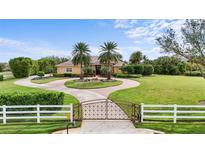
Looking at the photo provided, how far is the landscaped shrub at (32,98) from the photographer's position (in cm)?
530

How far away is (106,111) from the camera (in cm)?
548

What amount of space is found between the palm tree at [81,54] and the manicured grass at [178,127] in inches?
73.4

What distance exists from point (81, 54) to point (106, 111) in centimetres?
145

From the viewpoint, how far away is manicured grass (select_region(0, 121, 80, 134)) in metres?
4.96

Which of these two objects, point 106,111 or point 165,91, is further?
point 106,111

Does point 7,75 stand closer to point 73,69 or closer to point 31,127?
point 31,127

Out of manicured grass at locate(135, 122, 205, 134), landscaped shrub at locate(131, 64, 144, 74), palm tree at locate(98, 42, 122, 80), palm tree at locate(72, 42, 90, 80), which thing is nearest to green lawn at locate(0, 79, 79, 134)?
palm tree at locate(72, 42, 90, 80)

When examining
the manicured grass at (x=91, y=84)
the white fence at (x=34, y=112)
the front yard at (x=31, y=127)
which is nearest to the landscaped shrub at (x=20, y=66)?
the white fence at (x=34, y=112)

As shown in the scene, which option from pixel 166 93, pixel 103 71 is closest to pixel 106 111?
pixel 103 71

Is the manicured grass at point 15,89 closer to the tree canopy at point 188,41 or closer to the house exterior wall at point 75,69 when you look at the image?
the house exterior wall at point 75,69

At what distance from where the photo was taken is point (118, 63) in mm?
5348

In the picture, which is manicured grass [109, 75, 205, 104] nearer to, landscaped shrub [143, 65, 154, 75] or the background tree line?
landscaped shrub [143, 65, 154, 75]
